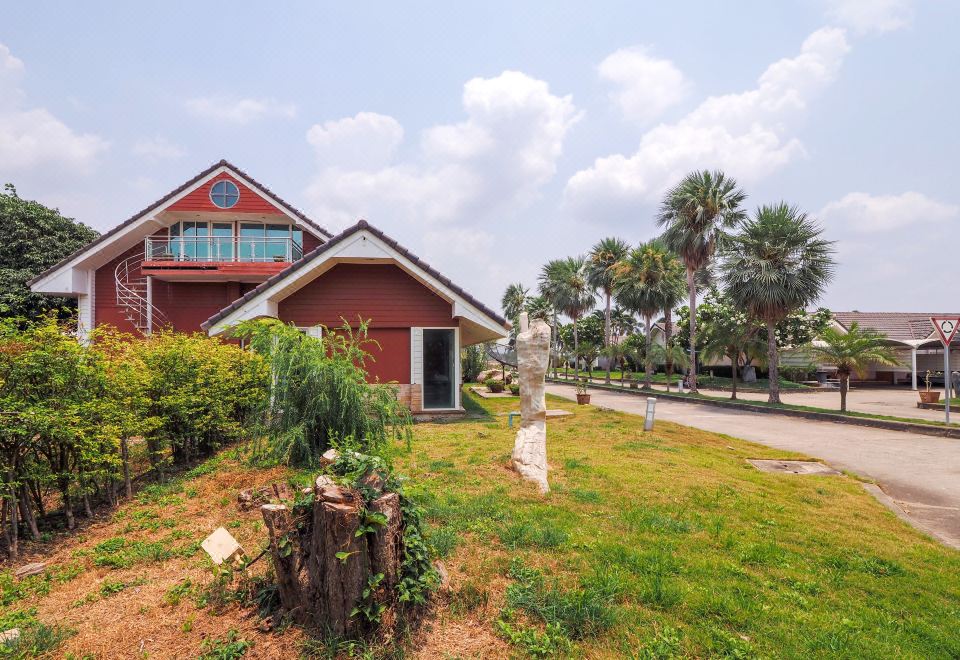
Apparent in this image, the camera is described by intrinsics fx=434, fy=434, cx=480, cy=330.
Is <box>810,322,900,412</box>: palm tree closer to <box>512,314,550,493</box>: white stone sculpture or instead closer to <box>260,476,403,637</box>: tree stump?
<box>512,314,550,493</box>: white stone sculpture

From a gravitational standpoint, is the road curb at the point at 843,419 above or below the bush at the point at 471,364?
below

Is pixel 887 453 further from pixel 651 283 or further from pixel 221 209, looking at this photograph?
pixel 221 209

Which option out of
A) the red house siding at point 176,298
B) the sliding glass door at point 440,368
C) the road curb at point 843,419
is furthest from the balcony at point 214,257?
the road curb at point 843,419

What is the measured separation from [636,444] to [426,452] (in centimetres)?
471

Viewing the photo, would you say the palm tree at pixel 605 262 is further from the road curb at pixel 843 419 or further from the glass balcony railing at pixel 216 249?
the glass balcony railing at pixel 216 249

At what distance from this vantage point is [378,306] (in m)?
13.0

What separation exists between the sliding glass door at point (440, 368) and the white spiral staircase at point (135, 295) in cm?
1056

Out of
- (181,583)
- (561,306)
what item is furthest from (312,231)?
(561,306)

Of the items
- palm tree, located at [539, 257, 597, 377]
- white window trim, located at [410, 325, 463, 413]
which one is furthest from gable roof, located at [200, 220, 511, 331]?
palm tree, located at [539, 257, 597, 377]

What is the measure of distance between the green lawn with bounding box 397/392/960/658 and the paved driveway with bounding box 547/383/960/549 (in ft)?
2.30

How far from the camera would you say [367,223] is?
39.2ft

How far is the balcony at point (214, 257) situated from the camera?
52.5 ft

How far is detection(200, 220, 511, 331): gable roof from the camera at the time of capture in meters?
11.4

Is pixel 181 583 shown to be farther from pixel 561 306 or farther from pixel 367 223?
pixel 561 306
